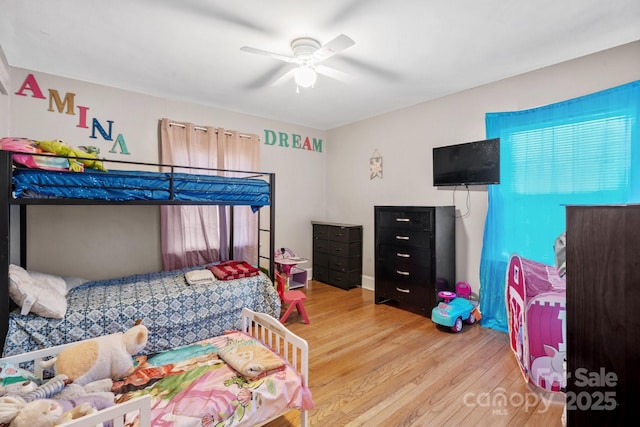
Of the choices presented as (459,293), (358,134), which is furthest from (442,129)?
(459,293)

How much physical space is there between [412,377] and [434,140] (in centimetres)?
261

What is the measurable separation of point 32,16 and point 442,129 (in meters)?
3.70

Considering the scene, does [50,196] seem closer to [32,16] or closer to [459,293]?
[32,16]

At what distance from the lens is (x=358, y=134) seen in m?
4.48

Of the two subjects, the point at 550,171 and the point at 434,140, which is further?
the point at 434,140

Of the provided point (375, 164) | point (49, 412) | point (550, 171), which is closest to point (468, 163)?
point (550, 171)

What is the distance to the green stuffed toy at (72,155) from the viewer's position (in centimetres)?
203

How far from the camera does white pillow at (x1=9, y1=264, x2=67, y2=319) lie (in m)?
1.90

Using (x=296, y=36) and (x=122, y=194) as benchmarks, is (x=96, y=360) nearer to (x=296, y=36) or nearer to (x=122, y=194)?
(x=122, y=194)

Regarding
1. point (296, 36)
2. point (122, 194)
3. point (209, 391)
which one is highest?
point (296, 36)

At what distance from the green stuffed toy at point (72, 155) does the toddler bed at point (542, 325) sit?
3238 mm

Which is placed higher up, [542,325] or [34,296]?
[34,296]

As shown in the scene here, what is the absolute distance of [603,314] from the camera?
93 centimetres

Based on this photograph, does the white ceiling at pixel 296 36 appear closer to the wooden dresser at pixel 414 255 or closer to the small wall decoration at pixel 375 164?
the small wall decoration at pixel 375 164
